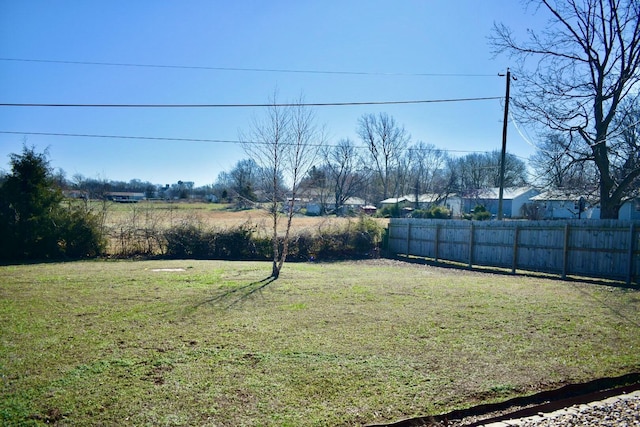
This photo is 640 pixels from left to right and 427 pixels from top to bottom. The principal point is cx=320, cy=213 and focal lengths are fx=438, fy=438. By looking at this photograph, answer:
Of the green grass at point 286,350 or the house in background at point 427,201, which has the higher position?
the house in background at point 427,201

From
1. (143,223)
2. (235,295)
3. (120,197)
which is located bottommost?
(235,295)

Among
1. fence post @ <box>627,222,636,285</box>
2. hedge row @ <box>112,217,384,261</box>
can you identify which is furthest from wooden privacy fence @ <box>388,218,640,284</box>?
hedge row @ <box>112,217,384,261</box>

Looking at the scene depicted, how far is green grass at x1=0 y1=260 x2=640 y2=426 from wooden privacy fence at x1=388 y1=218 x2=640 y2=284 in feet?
Result: 8.04

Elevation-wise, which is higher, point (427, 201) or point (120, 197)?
point (427, 201)

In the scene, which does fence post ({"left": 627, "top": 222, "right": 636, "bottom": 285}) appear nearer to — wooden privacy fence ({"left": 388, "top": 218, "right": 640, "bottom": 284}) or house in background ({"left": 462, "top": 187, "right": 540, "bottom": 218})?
wooden privacy fence ({"left": 388, "top": 218, "right": 640, "bottom": 284})

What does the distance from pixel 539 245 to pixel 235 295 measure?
9.89 meters

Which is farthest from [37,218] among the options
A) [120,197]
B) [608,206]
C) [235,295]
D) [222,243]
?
[608,206]

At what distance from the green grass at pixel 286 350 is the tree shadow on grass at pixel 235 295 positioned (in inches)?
1.6

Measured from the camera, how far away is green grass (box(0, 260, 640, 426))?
3.74 metres

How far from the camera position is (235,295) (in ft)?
28.6

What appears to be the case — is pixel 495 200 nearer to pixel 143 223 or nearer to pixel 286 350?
pixel 143 223

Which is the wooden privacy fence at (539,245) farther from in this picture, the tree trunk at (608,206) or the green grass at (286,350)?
the tree trunk at (608,206)

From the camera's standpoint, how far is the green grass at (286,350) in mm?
3742

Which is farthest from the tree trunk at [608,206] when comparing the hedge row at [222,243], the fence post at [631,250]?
the hedge row at [222,243]
